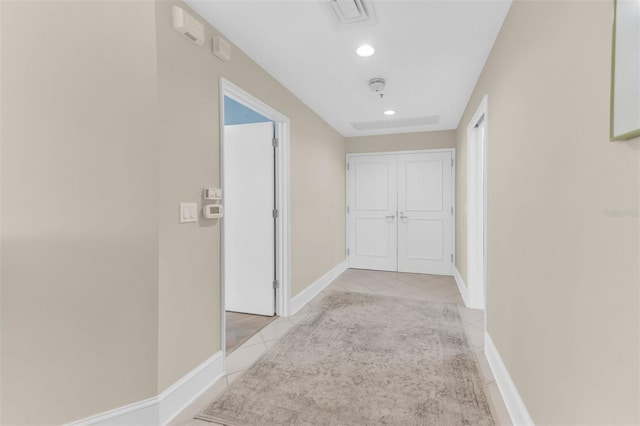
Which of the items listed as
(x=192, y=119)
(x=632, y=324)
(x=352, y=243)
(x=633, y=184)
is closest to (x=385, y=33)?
(x=192, y=119)

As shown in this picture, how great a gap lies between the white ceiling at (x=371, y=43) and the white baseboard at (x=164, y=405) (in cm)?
230

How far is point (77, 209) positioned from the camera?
1473 mm

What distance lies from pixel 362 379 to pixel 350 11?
241 centimetres

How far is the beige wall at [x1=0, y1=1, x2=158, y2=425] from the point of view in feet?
4.47

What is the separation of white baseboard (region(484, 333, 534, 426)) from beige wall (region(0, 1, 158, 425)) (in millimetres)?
1956

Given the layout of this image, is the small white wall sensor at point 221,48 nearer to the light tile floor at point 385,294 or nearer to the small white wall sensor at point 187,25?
the small white wall sensor at point 187,25

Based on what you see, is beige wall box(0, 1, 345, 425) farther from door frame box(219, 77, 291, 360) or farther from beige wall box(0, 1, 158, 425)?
door frame box(219, 77, 291, 360)

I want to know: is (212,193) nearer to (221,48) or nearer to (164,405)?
(221,48)

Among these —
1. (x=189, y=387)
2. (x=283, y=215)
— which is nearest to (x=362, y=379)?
(x=189, y=387)

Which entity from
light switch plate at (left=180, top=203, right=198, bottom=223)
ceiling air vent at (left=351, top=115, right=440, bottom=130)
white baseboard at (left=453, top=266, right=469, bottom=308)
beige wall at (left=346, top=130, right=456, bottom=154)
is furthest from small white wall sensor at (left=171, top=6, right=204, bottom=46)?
beige wall at (left=346, top=130, right=456, bottom=154)

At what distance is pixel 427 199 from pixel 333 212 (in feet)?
5.36

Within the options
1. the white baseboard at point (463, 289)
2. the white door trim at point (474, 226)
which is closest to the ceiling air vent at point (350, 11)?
the white door trim at point (474, 226)

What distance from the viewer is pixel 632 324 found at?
2.58 ft

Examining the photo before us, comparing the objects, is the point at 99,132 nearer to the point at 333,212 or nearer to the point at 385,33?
the point at 385,33
